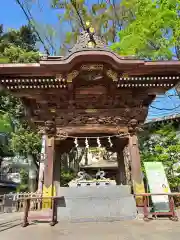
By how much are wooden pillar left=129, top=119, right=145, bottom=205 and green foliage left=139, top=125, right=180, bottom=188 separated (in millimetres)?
5885

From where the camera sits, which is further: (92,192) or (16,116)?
(16,116)

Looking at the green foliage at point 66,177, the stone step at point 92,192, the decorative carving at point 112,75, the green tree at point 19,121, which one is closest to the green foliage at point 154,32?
the decorative carving at point 112,75

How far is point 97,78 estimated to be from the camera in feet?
24.4

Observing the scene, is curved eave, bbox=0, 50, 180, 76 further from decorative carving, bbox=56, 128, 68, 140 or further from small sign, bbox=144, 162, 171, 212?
small sign, bbox=144, 162, 171, 212

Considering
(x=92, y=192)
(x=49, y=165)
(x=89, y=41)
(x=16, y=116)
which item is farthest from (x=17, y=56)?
(x=92, y=192)

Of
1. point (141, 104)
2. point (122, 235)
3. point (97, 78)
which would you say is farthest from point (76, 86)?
point (122, 235)

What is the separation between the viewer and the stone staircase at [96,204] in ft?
20.6

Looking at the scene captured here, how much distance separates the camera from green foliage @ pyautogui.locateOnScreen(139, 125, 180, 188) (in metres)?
12.7

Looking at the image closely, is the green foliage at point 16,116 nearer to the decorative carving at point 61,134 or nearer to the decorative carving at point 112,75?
the decorative carving at point 61,134

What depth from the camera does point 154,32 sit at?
10414mm

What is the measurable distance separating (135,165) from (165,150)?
6.64m

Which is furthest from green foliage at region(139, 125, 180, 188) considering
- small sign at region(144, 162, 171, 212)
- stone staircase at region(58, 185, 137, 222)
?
stone staircase at region(58, 185, 137, 222)

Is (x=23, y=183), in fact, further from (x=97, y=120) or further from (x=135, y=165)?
(x=135, y=165)

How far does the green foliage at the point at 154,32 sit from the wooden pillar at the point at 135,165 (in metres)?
4.54
